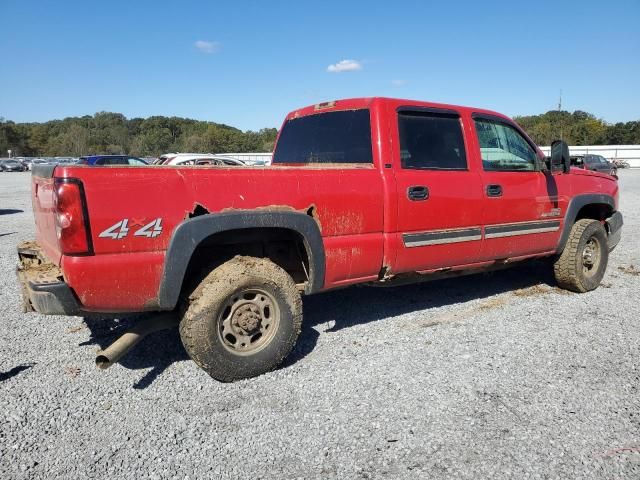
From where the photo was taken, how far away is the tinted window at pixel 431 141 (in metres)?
4.01

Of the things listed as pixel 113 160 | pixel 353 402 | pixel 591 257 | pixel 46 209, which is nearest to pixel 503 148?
pixel 591 257

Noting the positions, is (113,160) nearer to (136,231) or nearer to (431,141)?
(431,141)

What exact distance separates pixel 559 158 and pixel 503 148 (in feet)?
1.85

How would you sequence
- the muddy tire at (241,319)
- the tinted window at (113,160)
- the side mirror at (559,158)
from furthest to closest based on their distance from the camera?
the tinted window at (113,160) < the side mirror at (559,158) < the muddy tire at (241,319)

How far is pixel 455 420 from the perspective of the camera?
112 inches

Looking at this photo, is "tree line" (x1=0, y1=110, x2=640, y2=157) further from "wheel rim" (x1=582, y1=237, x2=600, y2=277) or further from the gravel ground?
the gravel ground

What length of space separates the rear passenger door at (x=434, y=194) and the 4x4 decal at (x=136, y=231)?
5.98 ft

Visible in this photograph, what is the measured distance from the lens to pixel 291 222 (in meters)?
3.31

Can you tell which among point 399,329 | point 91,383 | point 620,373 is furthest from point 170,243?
point 620,373

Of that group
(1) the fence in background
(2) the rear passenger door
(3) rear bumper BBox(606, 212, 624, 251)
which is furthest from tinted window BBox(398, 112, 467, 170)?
(1) the fence in background

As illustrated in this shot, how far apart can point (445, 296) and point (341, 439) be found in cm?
304

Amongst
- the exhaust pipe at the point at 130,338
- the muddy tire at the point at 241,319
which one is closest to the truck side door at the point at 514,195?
the muddy tire at the point at 241,319

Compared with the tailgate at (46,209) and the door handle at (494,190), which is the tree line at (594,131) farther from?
the tailgate at (46,209)

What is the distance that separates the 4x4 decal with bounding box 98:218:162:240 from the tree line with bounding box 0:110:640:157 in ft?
234
